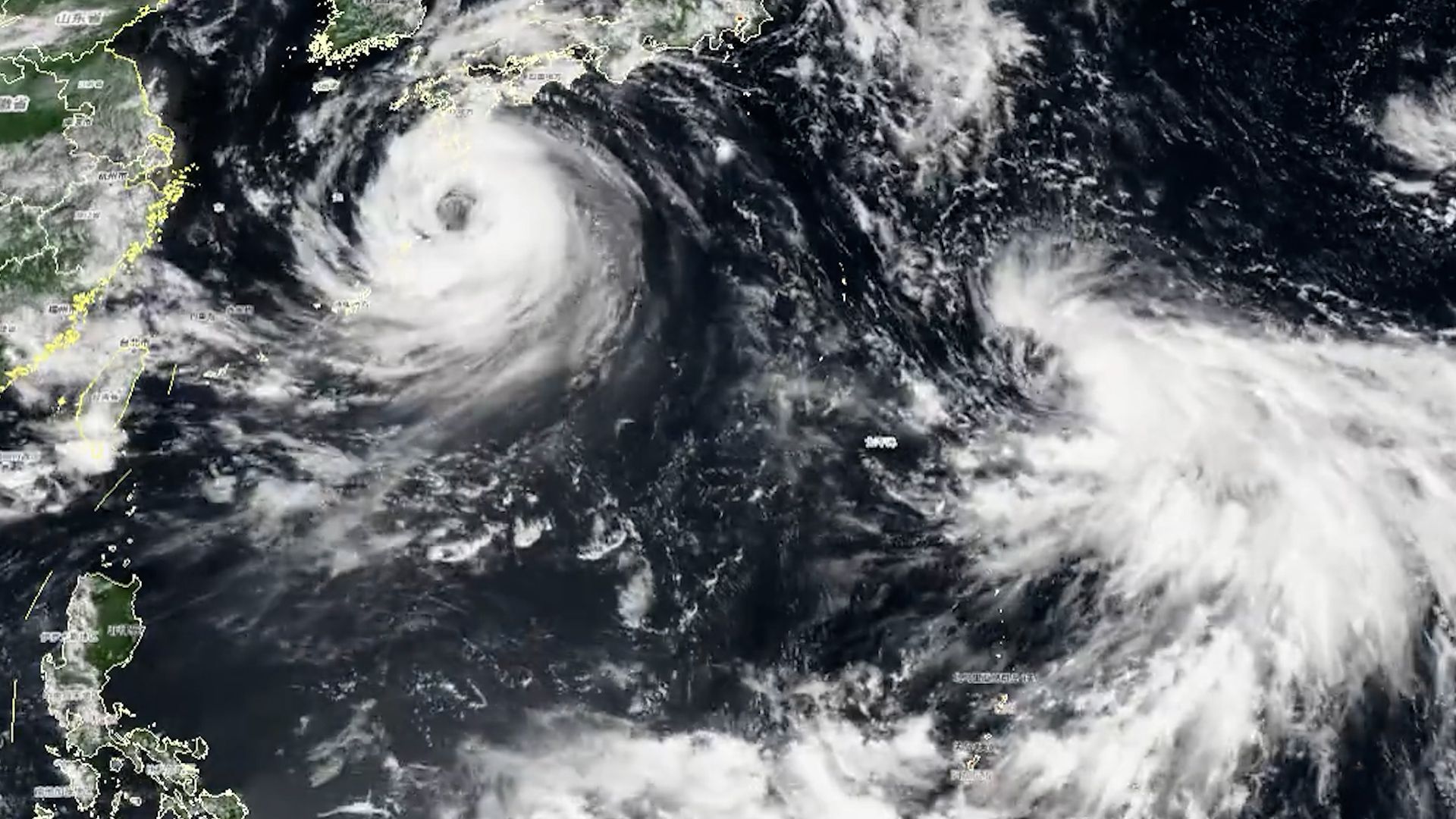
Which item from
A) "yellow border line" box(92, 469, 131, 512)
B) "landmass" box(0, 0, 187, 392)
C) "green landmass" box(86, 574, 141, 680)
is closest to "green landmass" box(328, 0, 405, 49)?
"landmass" box(0, 0, 187, 392)

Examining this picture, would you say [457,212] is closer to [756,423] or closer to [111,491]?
[756,423]

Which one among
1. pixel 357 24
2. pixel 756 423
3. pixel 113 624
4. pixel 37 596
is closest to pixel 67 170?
pixel 357 24

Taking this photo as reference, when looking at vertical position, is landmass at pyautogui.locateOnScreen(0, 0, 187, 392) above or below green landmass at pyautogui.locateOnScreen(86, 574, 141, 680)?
above

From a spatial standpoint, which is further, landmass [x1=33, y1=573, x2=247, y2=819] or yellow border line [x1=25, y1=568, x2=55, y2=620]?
yellow border line [x1=25, y1=568, x2=55, y2=620]

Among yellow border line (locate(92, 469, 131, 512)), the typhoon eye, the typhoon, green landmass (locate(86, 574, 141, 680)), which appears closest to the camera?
the typhoon

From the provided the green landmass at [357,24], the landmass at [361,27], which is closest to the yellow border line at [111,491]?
the landmass at [361,27]

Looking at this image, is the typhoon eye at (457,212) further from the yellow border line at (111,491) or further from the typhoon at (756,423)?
the yellow border line at (111,491)

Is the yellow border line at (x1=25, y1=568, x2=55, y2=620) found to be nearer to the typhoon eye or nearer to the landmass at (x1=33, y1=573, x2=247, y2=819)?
the landmass at (x1=33, y1=573, x2=247, y2=819)
